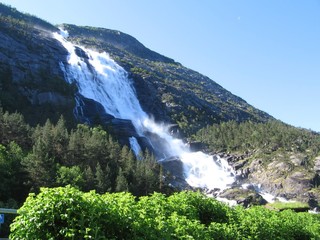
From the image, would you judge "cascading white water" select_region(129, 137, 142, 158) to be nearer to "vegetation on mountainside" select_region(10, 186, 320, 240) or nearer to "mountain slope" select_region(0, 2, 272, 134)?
"mountain slope" select_region(0, 2, 272, 134)

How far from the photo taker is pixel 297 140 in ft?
439

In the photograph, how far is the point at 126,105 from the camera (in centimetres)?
14225

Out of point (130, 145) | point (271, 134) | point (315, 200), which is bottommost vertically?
point (130, 145)

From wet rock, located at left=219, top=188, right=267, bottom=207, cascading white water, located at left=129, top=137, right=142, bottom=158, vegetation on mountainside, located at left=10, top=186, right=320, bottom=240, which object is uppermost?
vegetation on mountainside, located at left=10, top=186, right=320, bottom=240

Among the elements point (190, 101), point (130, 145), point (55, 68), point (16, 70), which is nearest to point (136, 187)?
point (130, 145)

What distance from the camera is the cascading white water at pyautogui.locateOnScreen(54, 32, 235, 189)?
375 ft

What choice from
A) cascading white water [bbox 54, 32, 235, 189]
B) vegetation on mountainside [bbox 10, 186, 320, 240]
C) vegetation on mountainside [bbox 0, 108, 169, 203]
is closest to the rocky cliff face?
cascading white water [bbox 54, 32, 235, 189]

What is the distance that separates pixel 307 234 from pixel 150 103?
13701 centimetres

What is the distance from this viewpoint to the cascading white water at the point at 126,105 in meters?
114

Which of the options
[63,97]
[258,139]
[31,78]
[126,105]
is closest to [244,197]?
[258,139]

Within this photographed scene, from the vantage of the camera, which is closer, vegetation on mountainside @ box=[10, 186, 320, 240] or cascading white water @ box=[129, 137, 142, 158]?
vegetation on mountainside @ box=[10, 186, 320, 240]

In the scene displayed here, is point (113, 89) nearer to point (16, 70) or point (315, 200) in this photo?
point (16, 70)

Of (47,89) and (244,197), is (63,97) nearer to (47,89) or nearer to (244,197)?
(47,89)

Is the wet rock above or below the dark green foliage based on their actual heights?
below
